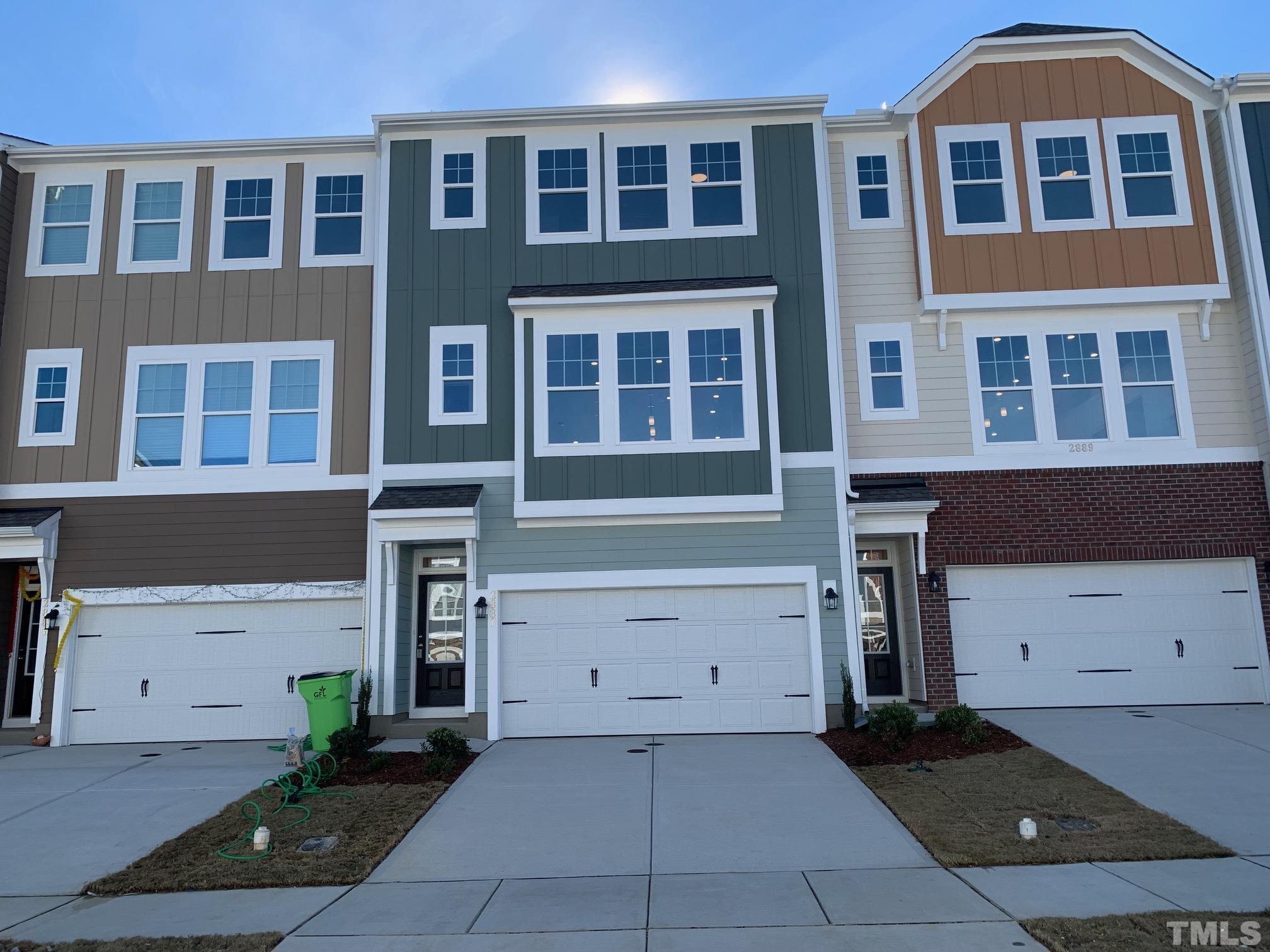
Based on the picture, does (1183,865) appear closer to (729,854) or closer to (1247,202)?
(729,854)

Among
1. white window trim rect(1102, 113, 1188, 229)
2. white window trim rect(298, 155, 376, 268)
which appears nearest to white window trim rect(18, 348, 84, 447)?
white window trim rect(298, 155, 376, 268)

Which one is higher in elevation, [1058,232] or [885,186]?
[885,186]

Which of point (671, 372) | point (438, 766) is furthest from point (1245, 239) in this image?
point (438, 766)

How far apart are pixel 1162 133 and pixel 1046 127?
1.73 metres

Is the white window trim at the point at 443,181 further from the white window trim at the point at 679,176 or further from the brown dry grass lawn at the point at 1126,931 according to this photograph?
the brown dry grass lawn at the point at 1126,931

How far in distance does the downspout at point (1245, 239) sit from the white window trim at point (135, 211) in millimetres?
15543

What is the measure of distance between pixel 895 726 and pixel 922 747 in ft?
1.27

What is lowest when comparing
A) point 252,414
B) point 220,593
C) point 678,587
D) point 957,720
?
point 957,720

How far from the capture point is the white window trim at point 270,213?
13922 millimetres

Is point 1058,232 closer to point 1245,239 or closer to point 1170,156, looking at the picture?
point 1170,156

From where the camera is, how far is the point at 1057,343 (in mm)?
13578

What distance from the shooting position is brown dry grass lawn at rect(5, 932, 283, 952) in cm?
564

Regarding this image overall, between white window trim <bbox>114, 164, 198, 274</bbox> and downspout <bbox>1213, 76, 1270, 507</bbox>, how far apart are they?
15.5 m

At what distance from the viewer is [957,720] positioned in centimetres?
1094
